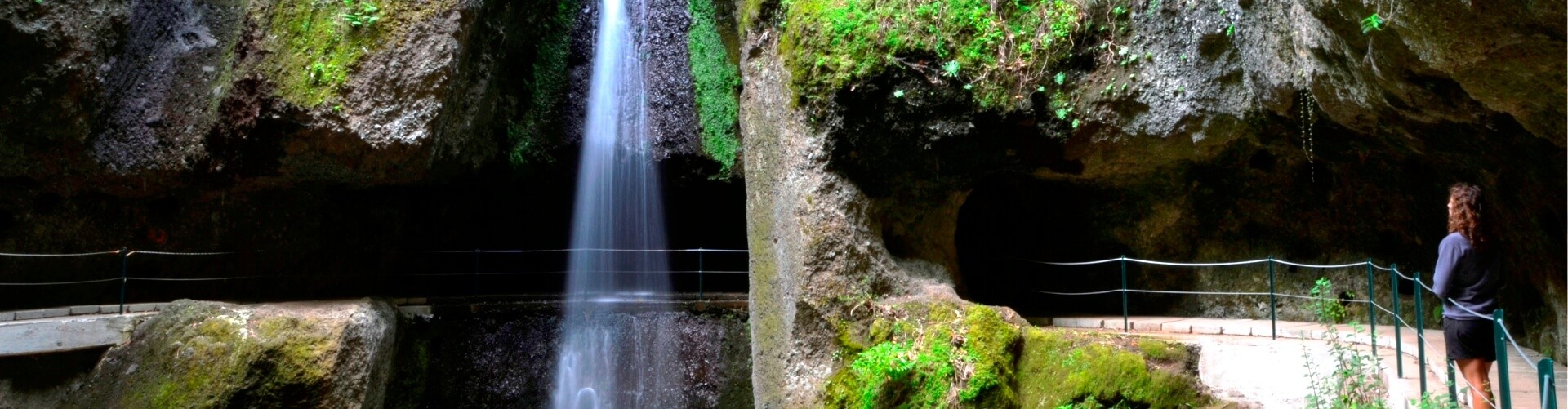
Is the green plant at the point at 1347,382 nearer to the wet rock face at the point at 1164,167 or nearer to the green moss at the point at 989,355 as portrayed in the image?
the wet rock face at the point at 1164,167

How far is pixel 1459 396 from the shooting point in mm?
4855

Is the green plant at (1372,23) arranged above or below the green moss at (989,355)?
above

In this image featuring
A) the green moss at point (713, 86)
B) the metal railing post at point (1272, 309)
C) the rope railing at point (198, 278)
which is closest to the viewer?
the metal railing post at point (1272, 309)

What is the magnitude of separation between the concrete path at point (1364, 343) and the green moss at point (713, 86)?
3849 mm

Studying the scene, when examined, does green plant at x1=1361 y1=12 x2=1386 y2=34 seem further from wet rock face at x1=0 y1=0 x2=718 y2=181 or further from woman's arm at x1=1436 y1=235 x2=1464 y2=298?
wet rock face at x1=0 y1=0 x2=718 y2=181

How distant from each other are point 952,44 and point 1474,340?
14.2 feet

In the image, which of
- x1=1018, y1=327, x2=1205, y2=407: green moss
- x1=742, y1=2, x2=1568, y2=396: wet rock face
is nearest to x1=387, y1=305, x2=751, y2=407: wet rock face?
x1=742, y1=2, x2=1568, y2=396: wet rock face

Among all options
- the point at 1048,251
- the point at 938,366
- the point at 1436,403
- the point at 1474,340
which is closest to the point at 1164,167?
the point at 1048,251

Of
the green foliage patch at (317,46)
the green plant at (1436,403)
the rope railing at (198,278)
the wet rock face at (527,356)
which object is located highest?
the green foliage patch at (317,46)

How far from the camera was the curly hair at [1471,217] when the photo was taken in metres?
4.54

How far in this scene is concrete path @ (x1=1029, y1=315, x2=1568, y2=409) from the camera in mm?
5164

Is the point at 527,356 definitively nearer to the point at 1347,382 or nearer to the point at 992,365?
the point at 992,365

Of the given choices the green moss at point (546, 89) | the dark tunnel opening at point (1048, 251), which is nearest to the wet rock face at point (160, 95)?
the green moss at point (546, 89)

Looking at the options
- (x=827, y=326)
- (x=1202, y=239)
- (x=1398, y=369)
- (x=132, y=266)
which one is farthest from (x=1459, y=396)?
(x=132, y=266)
